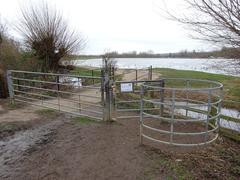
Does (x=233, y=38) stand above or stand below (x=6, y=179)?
above

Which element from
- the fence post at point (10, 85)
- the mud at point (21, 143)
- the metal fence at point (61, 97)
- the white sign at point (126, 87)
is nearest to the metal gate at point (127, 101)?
the white sign at point (126, 87)

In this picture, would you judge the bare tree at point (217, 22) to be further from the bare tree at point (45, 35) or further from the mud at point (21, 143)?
the bare tree at point (45, 35)

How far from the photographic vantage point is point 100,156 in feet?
12.6

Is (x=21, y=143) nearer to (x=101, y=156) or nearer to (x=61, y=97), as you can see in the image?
(x=101, y=156)

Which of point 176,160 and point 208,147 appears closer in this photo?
point 176,160

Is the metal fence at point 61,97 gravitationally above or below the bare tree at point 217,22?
below

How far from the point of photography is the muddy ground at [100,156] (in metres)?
3.35

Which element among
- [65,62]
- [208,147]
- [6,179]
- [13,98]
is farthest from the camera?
[65,62]

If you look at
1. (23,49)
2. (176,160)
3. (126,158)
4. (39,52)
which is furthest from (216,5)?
(23,49)

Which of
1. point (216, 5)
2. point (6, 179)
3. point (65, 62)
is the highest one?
point (216, 5)

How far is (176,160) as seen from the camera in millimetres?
3648

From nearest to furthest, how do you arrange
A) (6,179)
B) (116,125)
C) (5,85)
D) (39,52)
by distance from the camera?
(6,179) < (116,125) < (5,85) < (39,52)

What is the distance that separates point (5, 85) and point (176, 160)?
8272 mm

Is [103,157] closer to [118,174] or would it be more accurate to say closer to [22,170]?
[118,174]
